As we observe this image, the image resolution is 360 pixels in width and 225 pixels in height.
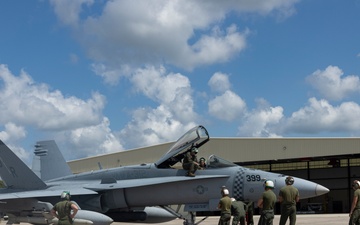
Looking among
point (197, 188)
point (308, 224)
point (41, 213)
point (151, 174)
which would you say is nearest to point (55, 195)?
point (41, 213)

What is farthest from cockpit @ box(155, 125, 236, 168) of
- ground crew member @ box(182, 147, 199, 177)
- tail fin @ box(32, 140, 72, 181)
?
tail fin @ box(32, 140, 72, 181)

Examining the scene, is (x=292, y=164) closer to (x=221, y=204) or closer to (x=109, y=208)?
(x=109, y=208)

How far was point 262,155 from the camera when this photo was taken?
35438 millimetres

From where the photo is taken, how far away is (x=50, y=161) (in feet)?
81.2

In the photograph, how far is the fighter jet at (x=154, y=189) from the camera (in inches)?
574

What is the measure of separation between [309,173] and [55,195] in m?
31.5

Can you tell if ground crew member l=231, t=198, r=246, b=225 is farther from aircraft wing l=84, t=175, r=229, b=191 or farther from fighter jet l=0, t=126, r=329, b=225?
aircraft wing l=84, t=175, r=229, b=191

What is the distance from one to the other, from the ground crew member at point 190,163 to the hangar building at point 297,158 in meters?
20.0

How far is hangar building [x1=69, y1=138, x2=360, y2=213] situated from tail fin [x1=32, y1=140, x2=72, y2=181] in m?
10.8

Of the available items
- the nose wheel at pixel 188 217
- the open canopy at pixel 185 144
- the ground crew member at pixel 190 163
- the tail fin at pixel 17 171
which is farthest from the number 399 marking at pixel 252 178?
the tail fin at pixel 17 171

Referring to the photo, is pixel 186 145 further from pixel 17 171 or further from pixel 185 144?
pixel 17 171

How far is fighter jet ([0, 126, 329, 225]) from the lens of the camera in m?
14.6

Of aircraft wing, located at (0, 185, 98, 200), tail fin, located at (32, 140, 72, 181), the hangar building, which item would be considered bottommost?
aircraft wing, located at (0, 185, 98, 200)

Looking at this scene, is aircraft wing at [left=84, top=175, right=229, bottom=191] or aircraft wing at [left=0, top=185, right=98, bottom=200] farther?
aircraft wing at [left=0, top=185, right=98, bottom=200]
